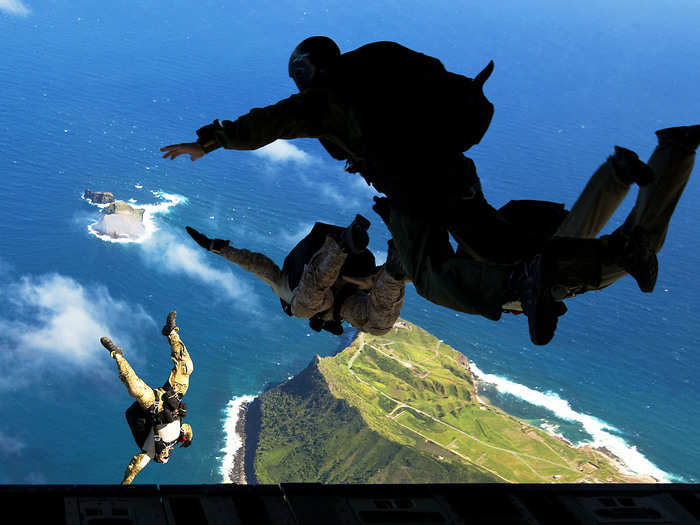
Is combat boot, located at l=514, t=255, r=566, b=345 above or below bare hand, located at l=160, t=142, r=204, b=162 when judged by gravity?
below

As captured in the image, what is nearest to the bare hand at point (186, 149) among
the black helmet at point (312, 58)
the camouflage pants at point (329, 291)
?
the black helmet at point (312, 58)

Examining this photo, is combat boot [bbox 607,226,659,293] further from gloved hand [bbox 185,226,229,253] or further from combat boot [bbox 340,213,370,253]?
gloved hand [bbox 185,226,229,253]

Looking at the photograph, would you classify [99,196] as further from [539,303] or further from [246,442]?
[539,303]

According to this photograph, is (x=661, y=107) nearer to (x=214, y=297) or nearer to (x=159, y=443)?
(x=214, y=297)

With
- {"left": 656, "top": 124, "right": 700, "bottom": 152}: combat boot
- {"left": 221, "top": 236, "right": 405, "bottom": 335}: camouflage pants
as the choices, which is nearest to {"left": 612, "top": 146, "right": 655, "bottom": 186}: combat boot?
{"left": 656, "top": 124, "right": 700, "bottom": 152}: combat boot

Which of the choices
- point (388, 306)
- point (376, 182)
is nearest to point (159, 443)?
point (388, 306)

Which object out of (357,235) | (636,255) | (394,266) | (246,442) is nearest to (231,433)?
(246,442)
